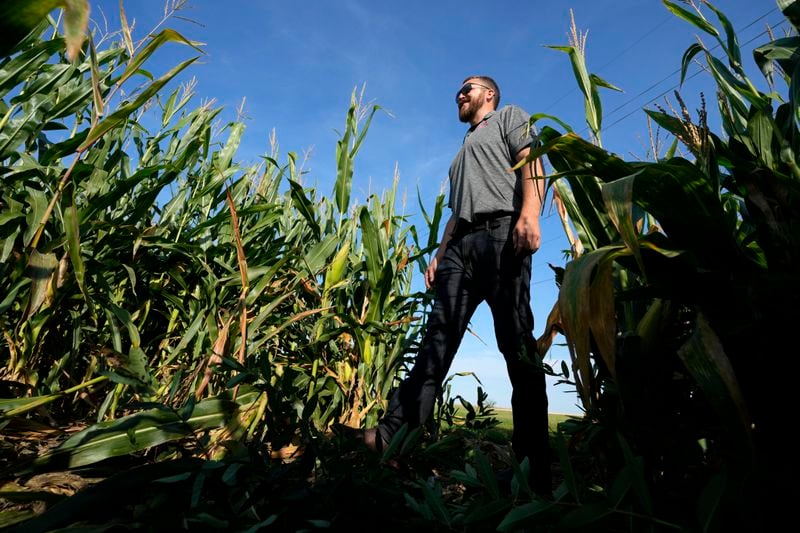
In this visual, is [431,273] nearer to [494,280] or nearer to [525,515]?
[494,280]

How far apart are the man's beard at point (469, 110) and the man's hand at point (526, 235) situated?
2.56 feet

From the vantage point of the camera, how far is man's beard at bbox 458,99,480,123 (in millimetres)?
2054

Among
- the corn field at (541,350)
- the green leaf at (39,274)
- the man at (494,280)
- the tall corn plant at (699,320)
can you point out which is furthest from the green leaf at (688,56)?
the green leaf at (39,274)

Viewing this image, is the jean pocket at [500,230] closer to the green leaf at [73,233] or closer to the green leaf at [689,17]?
the green leaf at [689,17]

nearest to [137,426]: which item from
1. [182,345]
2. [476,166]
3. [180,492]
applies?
[180,492]

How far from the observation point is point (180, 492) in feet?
2.14

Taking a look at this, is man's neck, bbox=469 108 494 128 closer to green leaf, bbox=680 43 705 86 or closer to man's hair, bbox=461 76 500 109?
man's hair, bbox=461 76 500 109

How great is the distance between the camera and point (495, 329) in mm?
1519

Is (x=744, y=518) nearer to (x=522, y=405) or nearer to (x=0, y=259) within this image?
(x=522, y=405)

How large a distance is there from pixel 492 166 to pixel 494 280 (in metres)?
0.46

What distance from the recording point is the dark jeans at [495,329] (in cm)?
133

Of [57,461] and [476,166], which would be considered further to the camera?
[476,166]

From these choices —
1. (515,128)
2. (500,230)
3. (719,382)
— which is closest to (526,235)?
(500,230)

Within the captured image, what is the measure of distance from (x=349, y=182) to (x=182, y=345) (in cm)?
93
